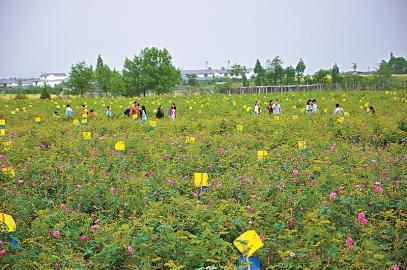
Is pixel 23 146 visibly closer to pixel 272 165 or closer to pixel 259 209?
pixel 272 165

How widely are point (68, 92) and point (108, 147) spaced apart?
43545 millimetres

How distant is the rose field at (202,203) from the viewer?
147 inches

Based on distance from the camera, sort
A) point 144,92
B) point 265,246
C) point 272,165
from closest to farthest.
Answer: point 265,246 < point 272,165 < point 144,92

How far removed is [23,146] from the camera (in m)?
9.62

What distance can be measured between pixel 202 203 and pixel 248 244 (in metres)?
1.99

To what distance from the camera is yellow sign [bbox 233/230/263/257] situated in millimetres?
3303

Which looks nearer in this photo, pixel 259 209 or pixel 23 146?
pixel 259 209

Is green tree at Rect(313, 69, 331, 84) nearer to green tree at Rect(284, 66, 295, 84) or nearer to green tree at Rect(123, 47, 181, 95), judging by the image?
green tree at Rect(284, 66, 295, 84)

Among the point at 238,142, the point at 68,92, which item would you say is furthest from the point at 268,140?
the point at 68,92

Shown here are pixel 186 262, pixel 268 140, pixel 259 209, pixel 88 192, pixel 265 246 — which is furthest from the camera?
pixel 268 140

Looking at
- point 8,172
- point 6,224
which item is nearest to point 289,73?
point 8,172

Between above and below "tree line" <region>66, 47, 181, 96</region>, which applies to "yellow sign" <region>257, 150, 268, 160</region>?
below

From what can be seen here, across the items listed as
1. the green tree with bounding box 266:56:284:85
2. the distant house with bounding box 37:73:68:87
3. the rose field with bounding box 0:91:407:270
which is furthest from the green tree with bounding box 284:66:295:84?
the distant house with bounding box 37:73:68:87

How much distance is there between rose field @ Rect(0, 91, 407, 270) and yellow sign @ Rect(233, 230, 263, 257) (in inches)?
3.9
